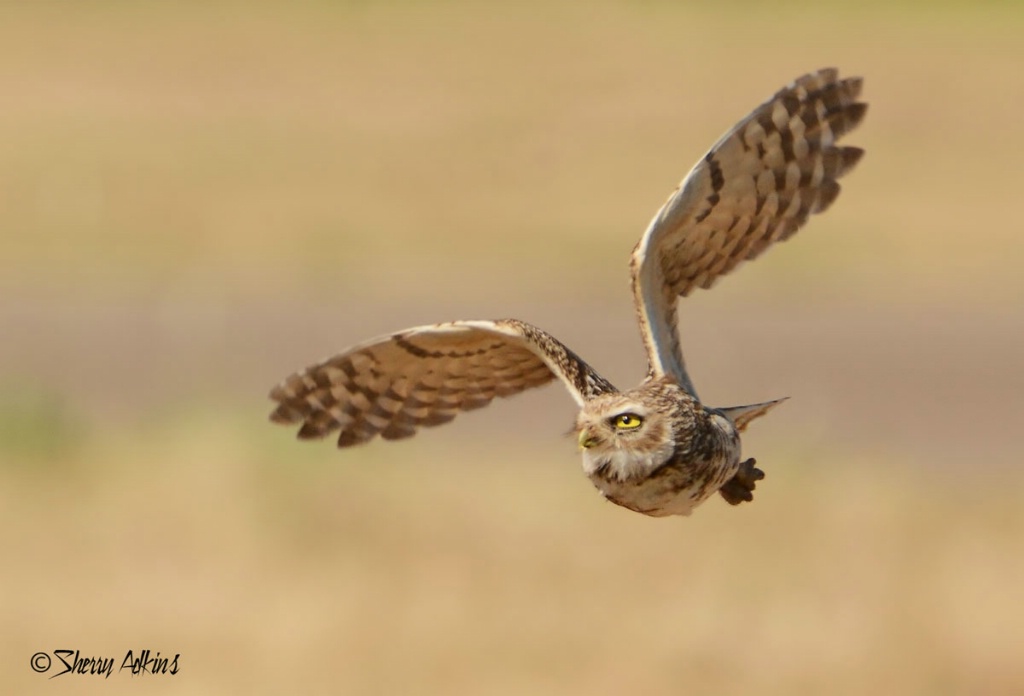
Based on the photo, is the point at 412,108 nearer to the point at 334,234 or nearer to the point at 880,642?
the point at 334,234

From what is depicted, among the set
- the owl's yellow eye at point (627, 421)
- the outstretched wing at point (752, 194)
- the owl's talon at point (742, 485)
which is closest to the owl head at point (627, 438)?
the owl's yellow eye at point (627, 421)

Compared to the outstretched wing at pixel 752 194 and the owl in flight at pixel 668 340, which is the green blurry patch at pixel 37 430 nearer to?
the owl in flight at pixel 668 340

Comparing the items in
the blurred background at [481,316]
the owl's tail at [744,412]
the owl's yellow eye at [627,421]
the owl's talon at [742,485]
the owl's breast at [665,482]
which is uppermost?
the owl's yellow eye at [627,421]

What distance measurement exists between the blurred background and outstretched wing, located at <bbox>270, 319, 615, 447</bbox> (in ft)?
9.43

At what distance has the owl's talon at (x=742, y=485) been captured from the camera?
875 centimetres

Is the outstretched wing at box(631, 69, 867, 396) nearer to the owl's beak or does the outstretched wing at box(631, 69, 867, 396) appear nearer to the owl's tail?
the owl's tail

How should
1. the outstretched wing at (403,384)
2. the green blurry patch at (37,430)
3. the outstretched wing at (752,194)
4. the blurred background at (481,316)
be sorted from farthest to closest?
the green blurry patch at (37,430) < the blurred background at (481,316) < the outstretched wing at (403,384) < the outstretched wing at (752,194)

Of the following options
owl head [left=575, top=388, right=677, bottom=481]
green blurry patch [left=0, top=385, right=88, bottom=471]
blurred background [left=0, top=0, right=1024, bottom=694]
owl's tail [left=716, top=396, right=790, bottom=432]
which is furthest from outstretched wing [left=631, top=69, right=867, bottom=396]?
green blurry patch [left=0, top=385, right=88, bottom=471]

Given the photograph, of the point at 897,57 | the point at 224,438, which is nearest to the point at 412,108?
the point at 897,57

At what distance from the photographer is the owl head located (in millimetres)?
7914

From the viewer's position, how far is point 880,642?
39.6 feet

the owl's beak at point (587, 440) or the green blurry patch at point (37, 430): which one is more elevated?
the owl's beak at point (587, 440)

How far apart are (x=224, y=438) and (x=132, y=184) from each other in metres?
14.2

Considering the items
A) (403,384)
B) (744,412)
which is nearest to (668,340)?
(744,412)
